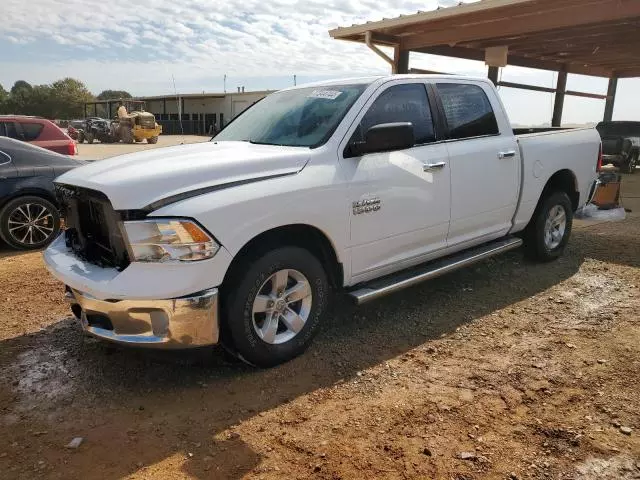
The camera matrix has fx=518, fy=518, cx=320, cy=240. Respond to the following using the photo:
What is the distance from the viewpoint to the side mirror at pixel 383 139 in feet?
11.7

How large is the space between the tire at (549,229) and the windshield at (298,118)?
107 inches

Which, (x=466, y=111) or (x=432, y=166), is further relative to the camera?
(x=466, y=111)

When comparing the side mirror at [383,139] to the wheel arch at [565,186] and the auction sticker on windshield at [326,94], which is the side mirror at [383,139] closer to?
the auction sticker on windshield at [326,94]

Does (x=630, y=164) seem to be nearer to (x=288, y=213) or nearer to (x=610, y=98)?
(x=610, y=98)

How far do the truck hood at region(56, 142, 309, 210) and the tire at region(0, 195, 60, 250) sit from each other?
11.5 ft

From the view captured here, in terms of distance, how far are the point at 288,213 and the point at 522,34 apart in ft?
29.4

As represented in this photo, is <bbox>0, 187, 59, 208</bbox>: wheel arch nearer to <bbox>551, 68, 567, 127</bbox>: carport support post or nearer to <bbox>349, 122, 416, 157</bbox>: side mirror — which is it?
<bbox>349, 122, 416, 157</bbox>: side mirror

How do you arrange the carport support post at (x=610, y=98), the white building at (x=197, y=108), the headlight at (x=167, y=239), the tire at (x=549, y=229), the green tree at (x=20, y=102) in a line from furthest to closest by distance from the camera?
the green tree at (x=20, y=102) → the white building at (x=197, y=108) → the carport support post at (x=610, y=98) → the tire at (x=549, y=229) → the headlight at (x=167, y=239)

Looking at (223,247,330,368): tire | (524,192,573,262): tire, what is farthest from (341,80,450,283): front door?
(524,192,573,262): tire

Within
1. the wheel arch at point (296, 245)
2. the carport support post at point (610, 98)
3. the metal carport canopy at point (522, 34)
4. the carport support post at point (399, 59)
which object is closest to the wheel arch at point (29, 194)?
the wheel arch at point (296, 245)

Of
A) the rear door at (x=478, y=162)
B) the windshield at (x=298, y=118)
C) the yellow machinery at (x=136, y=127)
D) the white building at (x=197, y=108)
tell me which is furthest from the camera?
the white building at (x=197, y=108)

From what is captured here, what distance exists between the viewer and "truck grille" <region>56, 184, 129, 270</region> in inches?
121

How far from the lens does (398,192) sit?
386 cm

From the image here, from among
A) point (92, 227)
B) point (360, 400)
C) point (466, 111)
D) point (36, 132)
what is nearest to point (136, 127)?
point (36, 132)
